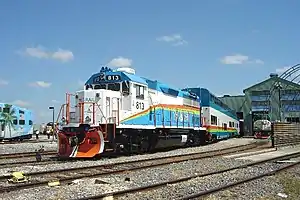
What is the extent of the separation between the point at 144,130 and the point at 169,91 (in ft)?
13.1

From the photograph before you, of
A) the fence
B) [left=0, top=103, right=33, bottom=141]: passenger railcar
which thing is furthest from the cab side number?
[left=0, top=103, right=33, bottom=141]: passenger railcar

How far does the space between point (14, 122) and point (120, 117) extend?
75.7ft

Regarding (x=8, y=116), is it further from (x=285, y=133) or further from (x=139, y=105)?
(x=285, y=133)

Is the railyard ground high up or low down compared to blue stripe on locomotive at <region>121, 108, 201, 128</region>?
down

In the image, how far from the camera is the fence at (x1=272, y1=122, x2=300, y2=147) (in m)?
23.8

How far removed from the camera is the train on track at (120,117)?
1493 cm

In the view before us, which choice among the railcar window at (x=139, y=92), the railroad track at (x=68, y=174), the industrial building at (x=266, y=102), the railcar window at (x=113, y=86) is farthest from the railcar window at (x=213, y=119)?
the industrial building at (x=266, y=102)

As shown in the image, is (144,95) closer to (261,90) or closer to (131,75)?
(131,75)

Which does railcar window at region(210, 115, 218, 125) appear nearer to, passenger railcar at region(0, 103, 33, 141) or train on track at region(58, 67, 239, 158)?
train on track at region(58, 67, 239, 158)

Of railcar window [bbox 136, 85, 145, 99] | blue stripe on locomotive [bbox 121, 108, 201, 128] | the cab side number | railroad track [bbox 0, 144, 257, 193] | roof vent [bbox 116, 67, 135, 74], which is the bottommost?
railroad track [bbox 0, 144, 257, 193]

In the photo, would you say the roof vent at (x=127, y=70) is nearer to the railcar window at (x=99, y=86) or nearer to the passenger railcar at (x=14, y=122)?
the railcar window at (x=99, y=86)

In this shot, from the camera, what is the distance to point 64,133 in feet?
49.9

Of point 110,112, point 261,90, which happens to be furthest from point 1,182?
point 261,90

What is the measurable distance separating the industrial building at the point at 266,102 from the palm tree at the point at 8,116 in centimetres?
2982
